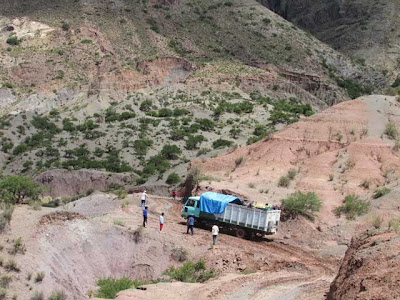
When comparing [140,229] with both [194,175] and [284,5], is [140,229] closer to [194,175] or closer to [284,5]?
[194,175]

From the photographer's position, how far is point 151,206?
133ft

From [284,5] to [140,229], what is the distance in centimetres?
12463

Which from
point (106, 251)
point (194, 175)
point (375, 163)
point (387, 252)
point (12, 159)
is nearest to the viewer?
point (387, 252)

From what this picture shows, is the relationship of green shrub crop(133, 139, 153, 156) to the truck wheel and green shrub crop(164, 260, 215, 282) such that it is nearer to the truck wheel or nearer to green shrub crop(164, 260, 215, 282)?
the truck wheel

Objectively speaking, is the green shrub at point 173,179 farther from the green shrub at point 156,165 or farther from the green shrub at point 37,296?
the green shrub at point 37,296

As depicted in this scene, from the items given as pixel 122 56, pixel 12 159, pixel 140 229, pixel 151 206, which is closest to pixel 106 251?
pixel 140 229

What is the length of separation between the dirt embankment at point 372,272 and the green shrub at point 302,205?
666 inches

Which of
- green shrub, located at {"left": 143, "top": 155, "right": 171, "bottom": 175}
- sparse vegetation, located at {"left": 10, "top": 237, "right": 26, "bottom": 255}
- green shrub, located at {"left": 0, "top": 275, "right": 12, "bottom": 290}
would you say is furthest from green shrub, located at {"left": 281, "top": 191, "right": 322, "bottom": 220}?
green shrub, located at {"left": 143, "top": 155, "right": 171, "bottom": 175}

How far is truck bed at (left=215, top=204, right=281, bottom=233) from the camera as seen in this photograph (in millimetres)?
31188

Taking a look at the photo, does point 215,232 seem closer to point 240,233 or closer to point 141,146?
point 240,233

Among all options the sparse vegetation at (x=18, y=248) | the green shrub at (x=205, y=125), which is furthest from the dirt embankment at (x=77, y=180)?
the sparse vegetation at (x=18, y=248)

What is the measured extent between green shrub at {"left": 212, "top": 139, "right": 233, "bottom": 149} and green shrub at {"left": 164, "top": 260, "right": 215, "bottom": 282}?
39.5 meters

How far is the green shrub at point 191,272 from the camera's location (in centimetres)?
2516

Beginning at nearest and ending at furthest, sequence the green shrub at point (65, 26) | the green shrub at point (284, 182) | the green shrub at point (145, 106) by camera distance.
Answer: the green shrub at point (284, 182) < the green shrub at point (145, 106) < the green shrub at point (65, 26)
